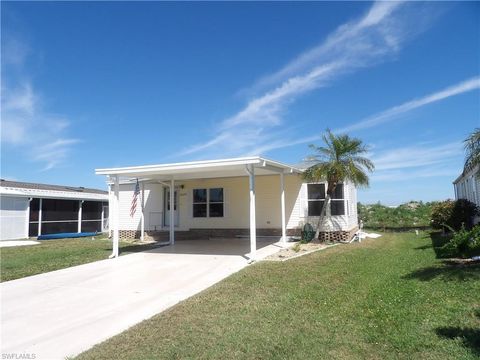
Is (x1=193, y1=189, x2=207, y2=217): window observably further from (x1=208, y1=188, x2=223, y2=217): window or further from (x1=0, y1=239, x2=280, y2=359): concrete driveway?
(x1=0, y1=239, x2=280, y2=359): concrete driveway

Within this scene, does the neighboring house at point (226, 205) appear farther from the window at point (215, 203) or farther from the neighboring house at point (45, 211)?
the neighboring house at point (45, 211)

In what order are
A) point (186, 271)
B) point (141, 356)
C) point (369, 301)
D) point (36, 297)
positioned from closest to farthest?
point (141, 356) < point (369, 301) < point (36, 297) < point (186, 271)

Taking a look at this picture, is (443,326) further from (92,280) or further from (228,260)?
(92,280)

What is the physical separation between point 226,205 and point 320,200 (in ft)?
14.9

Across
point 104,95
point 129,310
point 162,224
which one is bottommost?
point 129,310

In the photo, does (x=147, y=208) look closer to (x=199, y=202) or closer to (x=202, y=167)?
(x=199, y=202)

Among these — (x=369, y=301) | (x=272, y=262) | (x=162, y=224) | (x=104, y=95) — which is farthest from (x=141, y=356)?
(x=104, y=95)

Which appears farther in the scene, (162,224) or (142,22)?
(162,224)

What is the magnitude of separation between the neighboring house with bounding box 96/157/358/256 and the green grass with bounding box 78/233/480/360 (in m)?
6.07

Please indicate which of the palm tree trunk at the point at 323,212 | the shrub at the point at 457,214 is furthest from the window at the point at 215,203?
the shrub at the point at 457,214

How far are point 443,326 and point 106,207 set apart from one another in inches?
1000

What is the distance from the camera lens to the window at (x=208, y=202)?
56.2 ft

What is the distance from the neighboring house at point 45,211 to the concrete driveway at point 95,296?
12.1 metres

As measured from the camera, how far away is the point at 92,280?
8523 mm
